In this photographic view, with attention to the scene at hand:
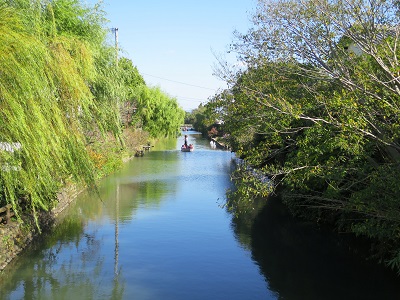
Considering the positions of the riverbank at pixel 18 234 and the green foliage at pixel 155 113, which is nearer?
the riverbank at pixel 18 234

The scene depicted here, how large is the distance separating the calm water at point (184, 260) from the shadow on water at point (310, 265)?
1.0 inches

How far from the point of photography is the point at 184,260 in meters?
13.1

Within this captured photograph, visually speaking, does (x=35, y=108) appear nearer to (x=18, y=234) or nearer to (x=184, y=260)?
(x=18, y=234)

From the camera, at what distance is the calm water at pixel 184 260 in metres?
11.0

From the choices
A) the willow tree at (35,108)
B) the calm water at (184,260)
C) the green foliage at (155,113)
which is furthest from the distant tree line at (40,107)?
the green foliage at (155,113)

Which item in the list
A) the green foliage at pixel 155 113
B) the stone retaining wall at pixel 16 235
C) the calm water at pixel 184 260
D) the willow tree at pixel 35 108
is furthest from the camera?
the green foliage at pixel 155 113

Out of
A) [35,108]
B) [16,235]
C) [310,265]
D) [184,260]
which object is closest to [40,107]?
[35,108]

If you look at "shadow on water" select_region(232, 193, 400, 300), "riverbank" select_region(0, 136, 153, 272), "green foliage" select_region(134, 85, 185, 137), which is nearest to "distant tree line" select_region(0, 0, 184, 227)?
"riverbank" select_region(0, 136, 153, 272)

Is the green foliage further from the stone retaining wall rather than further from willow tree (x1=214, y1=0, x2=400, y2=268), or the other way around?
willow tree (x1=214, y1=0, x2=400, y2=268)

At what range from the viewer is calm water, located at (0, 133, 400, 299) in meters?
11.0

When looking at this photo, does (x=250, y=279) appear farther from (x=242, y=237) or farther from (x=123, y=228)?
(x=123, y=228)

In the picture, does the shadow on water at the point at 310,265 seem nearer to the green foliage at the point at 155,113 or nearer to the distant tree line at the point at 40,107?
the distant tree line at the point at 40,107

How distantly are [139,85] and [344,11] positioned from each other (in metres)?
40.7

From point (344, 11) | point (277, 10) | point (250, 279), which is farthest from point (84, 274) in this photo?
point (344, 11)
